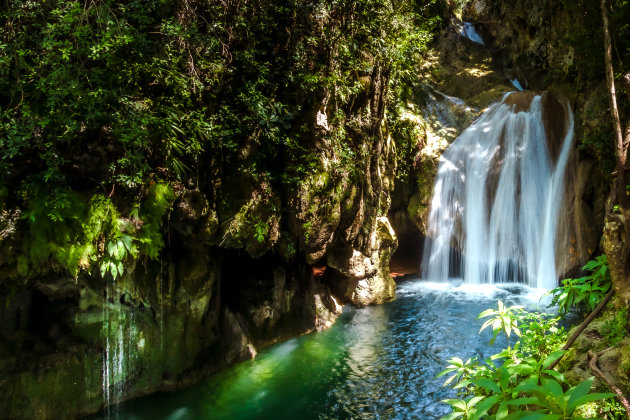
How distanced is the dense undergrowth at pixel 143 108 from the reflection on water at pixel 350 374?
2386 millimetres

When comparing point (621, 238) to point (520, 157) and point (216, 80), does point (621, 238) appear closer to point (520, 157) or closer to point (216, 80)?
point (216, 80)

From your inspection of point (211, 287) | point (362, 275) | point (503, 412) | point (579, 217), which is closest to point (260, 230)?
point (211, 287)

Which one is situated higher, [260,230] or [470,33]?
[470,33]

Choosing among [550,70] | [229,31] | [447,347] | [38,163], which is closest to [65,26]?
[38,163]

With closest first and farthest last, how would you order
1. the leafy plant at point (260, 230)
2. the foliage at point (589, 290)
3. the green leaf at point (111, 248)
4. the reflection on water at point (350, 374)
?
the foliage at point (589, 290)
the green leaf at point (111, 248)
the reflection on water at point (350, 374)
the leafy plant at point (260, 230)

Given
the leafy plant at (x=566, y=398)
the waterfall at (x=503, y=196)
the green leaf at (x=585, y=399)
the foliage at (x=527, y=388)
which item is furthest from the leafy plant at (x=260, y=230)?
the waterfall at (x=503, y=196)

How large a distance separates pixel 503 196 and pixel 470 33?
9.38 meters

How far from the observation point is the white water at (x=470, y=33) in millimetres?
16609

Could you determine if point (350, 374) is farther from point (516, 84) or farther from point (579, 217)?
point (516, 84)

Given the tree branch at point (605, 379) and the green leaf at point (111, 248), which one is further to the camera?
the green leaf at point (111, 248)

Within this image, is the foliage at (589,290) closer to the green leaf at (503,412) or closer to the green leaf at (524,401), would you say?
the green leaf at (503,412)

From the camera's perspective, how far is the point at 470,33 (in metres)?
16.8

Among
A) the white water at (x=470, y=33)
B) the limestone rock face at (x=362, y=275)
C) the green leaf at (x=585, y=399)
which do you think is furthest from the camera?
the white water at (x=470, y=33)

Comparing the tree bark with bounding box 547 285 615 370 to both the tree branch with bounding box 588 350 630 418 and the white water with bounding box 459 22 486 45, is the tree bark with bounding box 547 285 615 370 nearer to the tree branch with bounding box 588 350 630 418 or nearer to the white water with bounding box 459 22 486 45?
the tree branch with bounding box 588 350 630 418
